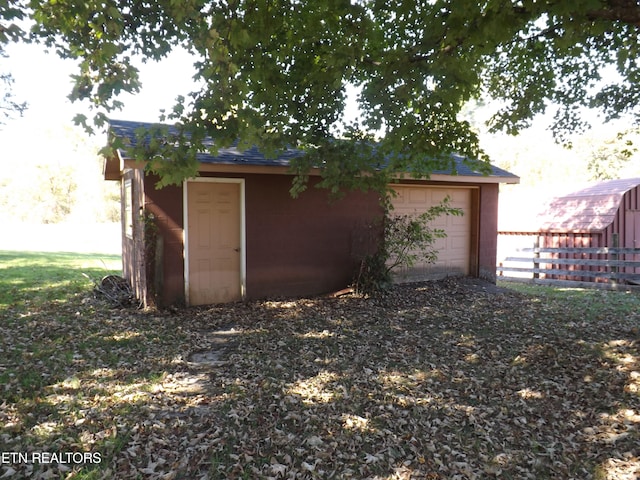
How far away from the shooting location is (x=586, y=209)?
15.8 meters

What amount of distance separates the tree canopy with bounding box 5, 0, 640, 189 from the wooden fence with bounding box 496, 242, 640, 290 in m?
6.14

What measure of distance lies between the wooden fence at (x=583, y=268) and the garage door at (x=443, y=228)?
3976 millimetres

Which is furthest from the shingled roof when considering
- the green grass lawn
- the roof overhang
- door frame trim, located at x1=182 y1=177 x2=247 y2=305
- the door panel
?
the green grass lawn

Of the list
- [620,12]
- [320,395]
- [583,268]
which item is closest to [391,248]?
[320,395]

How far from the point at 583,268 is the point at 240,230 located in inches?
475

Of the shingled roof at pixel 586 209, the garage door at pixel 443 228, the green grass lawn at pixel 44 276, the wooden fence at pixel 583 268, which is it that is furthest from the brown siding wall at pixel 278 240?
the shingled roof at pixel 586 209

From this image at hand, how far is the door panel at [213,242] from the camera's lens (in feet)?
28.5

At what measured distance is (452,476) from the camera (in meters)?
3.55

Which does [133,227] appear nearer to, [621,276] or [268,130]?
[268,130]

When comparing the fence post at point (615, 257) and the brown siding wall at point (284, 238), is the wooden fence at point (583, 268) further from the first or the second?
the brown siding wall at point (284, 238)

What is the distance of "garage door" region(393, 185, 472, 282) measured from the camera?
11117 millimetres

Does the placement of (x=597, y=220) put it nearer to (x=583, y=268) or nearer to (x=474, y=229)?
(x=583, y=268)

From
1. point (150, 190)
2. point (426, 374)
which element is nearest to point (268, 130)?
point (150, 190)

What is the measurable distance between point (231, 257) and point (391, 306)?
3360mm
